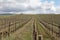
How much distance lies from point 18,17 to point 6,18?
0.48 meters

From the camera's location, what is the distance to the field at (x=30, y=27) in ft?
26.9

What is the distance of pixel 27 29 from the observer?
825 cm

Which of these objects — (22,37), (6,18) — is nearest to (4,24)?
(6,18)

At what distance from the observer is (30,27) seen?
8.27 metres

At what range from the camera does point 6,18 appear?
834 cm

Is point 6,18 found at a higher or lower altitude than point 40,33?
higher

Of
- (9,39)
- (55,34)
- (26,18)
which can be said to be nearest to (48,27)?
(55,34)

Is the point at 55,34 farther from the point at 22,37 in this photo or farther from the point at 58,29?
the point at 22,37

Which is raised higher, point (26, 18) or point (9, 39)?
point (26, 18)

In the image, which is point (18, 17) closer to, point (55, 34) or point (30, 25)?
point (30, 25)

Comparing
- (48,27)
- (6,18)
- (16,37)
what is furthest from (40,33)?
(6,18)

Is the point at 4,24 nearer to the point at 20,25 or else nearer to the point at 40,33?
the point at 20,25

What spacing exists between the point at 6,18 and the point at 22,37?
39.5 inches

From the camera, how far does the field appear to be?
26.9 feet
